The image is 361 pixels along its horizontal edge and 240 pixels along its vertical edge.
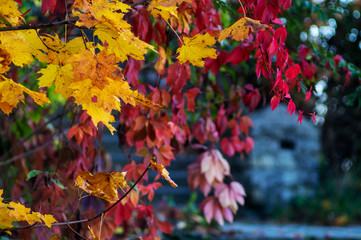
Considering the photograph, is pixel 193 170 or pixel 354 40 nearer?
pixel 193 170

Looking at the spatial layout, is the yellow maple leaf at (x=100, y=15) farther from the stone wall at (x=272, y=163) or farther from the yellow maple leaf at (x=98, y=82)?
the stone wall at (x=272, y=163)

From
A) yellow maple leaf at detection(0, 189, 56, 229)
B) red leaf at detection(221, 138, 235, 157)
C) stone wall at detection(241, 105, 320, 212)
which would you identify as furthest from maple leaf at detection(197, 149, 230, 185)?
stone wall at detection(241, 105, 320, 212)

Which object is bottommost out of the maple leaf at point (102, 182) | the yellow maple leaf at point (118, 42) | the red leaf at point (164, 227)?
the red leaf at point (164, 227)

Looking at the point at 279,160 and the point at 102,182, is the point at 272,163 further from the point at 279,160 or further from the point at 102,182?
the point at 102,182

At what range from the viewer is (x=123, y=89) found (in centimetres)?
86

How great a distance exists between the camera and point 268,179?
17.2 ft

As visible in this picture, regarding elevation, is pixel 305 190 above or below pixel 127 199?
below

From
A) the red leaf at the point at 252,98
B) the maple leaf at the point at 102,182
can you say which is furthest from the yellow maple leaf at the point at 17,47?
the red leaf at the point at 252,98

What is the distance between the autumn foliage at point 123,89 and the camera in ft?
2.82

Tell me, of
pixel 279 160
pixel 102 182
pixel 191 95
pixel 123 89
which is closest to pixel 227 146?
pixel 191 95

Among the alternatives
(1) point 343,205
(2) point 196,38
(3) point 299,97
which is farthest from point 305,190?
(2) point 196,38

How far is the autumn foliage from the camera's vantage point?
859 millimetres

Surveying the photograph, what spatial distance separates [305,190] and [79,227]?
4445 millimetres

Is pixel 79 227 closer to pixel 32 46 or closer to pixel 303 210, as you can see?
pixel 32 46
